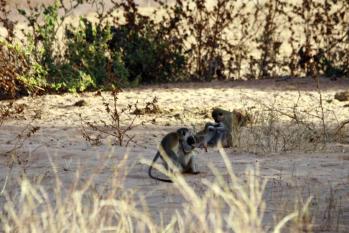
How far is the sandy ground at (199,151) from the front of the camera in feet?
23.9

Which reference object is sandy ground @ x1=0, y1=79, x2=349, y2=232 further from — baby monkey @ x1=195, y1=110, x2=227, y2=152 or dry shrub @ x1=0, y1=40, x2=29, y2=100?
dry shrub @ x1=0, y1=40, x2=29, y2=100

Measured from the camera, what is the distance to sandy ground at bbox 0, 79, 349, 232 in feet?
23.9

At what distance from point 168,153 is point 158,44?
6.75 m

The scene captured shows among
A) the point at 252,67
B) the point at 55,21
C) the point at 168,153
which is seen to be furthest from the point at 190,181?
the point at 252,67

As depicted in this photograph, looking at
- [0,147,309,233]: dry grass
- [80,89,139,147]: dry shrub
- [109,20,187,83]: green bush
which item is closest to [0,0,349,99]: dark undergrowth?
[109,20,187,83]: green bush

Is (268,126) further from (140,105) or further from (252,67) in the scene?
(252,67)

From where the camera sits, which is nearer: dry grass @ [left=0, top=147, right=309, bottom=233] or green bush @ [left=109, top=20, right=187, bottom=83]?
dry grass @ [left=0, top=147, right=309, bottom=233]

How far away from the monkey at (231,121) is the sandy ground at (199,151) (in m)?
0.30

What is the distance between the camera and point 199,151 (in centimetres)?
986

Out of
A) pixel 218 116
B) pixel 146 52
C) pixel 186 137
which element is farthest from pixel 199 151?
pixel 146 52

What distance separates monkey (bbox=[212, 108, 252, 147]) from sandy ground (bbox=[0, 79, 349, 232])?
298 millimetres

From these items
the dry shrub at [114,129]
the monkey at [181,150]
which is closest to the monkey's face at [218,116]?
the dry shrub at [114,129]

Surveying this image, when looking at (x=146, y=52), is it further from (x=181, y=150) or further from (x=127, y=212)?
(x=127, y=212)

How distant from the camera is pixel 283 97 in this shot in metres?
13.2
